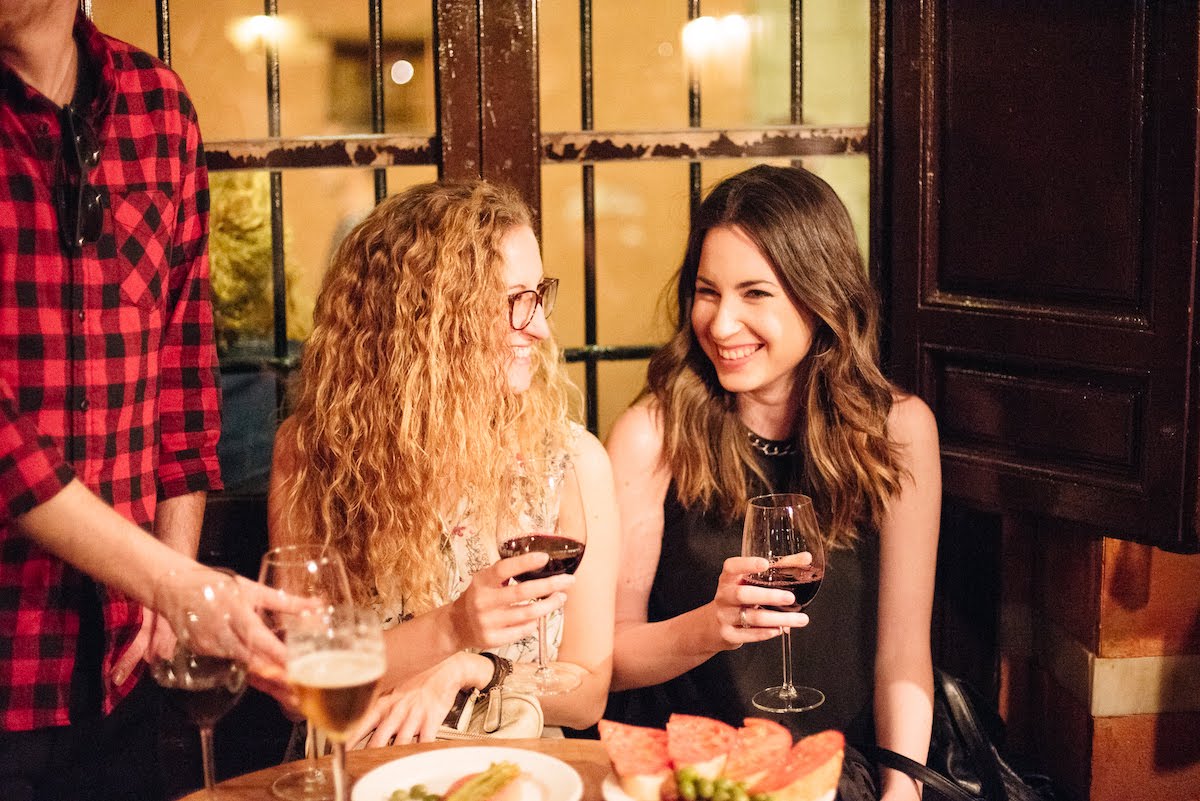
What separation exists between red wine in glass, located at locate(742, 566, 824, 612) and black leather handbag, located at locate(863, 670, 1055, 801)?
1.73ft

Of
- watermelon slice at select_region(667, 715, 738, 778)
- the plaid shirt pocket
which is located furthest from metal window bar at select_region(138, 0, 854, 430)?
watermelon slice at select_region(667, 715, 738, 778)

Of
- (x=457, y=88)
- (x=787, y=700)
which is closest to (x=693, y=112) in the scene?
(x=457, y=88)

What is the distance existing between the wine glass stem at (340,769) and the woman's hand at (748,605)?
71 cm

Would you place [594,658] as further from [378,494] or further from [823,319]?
[823,319]

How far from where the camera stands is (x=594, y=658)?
7.32ft

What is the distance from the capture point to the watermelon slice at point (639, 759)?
142 centimetres

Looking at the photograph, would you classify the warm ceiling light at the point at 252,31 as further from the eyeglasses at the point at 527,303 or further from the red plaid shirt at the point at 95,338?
the eyeglasses at the point at 527,303

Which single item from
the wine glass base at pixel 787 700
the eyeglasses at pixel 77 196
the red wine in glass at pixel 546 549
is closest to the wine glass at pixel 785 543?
the wine glass base at pixel 787 700

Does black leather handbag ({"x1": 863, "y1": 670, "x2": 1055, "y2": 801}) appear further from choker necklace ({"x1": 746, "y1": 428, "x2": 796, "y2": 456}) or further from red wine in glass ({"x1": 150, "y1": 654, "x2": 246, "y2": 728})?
red wine in glass ({"x1": 150, "y1": 654, "x2": 246, "y2": 728})

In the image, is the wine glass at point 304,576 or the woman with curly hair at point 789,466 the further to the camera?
the woman with curly hair at point 789,466

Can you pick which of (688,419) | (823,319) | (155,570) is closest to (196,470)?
(155,570)

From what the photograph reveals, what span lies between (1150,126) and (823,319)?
675 millimetres

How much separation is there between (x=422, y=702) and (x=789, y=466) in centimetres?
99

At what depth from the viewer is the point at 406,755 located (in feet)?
5.56
